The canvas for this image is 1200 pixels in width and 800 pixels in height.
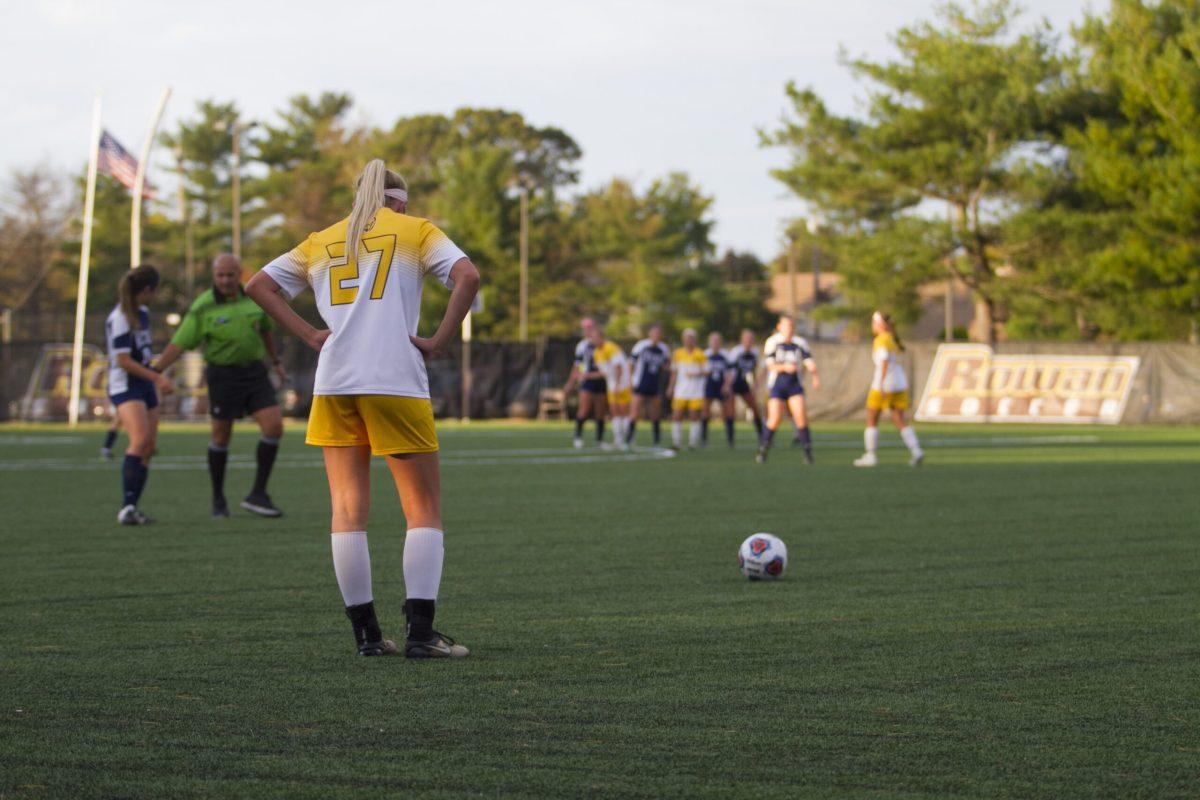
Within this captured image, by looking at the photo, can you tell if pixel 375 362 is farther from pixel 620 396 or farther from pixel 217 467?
pixel 620 396

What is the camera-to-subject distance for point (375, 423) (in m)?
5.54

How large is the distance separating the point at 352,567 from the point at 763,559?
283 cm

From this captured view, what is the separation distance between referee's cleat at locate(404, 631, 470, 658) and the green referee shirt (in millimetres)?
5921

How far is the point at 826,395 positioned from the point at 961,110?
11672 millimetres

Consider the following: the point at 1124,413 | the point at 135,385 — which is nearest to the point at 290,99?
the point at 1124,413

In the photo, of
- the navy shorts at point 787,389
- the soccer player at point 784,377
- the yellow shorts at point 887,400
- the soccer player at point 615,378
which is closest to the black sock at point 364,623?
the yellow shorts at point 887,400

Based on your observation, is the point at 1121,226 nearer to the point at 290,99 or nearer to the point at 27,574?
the point at 27,574

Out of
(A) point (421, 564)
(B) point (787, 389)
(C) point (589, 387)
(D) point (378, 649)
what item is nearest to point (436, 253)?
(A) point (421, 564)

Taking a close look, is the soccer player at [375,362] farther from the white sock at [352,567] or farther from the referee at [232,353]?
the referee at [232,353]

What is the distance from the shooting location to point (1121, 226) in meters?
43.2

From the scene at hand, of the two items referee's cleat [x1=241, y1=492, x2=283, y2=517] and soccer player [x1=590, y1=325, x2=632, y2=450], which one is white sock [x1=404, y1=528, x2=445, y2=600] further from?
soccer player [x1=590, y1=325, x2=632, y2=450]

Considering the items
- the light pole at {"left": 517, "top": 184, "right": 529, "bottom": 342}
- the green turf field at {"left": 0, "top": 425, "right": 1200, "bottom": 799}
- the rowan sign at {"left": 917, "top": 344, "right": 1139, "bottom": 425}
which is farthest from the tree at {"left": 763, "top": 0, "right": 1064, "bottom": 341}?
the green turf field at {"left": 0, "top": 425, "right": 1200, "bottom": 799}

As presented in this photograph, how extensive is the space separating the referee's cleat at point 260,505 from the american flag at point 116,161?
24.2 metres

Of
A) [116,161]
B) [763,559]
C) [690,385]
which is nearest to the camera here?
[763,559]
